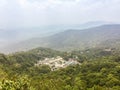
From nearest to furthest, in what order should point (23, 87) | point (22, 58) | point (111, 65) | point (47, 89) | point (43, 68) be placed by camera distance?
point (23, 87)
point (47, 89)
point (111, 65)
point (43, 68)
point (22, 58)

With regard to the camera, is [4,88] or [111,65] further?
[111,65]

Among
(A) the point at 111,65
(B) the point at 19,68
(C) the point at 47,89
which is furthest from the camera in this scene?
(B) the point at 19,68

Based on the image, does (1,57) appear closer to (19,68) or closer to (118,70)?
(19,68)

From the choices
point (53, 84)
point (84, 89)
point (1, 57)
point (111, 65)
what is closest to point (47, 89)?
point (53, 84)

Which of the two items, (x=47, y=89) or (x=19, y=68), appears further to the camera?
(x=19, y=68)

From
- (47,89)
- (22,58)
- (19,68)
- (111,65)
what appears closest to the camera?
(47,89)

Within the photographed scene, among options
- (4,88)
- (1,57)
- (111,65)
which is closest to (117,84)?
(111,65)

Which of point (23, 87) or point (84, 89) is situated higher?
point (23, 87)

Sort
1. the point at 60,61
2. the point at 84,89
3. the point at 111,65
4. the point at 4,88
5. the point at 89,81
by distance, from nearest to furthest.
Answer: the point at 4,88
the point at 84,89
the point at 89,81
the point at 111,65
the point at 60,61

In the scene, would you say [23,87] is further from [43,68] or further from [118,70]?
[43,68]
